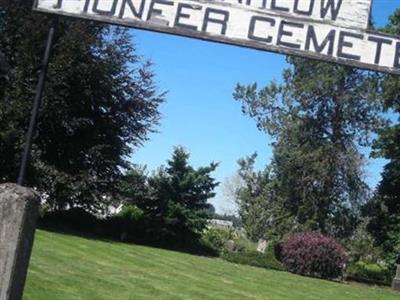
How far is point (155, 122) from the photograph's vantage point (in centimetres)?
2927

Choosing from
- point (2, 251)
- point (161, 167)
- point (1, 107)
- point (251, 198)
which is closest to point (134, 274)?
point (2, 251)

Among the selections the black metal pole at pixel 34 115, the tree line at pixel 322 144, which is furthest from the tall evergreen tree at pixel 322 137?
the black metal pole at pixel 34 115

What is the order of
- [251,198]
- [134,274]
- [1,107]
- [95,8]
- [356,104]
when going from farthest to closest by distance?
[251,198]
[356,104]
[1,107]
[134,274]
[95,8]

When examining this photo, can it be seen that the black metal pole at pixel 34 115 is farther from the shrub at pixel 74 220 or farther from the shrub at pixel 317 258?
the shrub at pixel 317 258

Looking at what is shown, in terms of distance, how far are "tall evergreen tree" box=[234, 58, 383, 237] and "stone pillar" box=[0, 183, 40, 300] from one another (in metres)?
36.9

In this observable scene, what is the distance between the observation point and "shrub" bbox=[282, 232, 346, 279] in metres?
28.1

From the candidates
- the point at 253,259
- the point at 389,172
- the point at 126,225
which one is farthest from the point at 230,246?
the point at 389,172

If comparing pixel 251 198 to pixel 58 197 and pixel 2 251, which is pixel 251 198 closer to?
pixel 58 197

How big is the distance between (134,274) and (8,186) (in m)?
10.2

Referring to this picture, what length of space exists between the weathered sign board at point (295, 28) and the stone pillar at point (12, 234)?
1.56 meters

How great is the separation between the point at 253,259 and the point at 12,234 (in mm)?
25922

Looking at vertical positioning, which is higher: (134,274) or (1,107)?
(1,107)

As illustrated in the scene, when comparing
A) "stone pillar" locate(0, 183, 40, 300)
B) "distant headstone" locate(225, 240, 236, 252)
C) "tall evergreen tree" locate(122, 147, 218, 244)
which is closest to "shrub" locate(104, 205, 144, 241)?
"tall evergreen tree" locate(122, 147, 218, 244)

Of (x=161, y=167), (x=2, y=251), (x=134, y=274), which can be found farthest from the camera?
(x=161, y=167)
